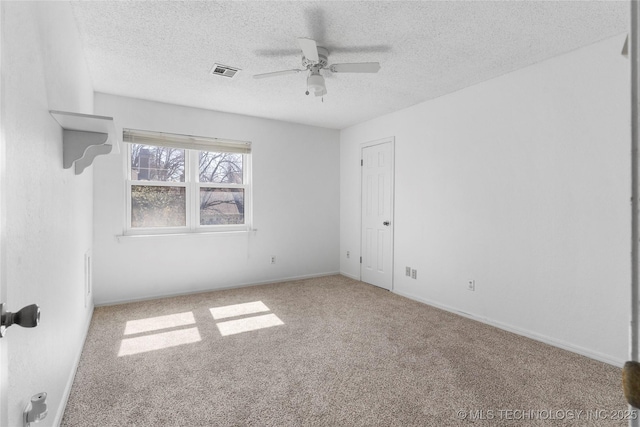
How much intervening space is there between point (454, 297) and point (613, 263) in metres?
1.50

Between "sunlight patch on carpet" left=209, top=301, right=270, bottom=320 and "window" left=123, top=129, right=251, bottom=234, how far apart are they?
121 cm

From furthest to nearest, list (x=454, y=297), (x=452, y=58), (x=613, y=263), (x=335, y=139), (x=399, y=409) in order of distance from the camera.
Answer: (x=335, y=139)
(x=454, y=297)
(x=452, y=58)
(x=613, y=263)
(x=399, y=409)

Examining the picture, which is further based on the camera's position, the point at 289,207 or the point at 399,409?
the point at 289,207

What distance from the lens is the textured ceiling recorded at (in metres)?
2.19

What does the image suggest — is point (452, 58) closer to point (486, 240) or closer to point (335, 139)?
point (486, 240)

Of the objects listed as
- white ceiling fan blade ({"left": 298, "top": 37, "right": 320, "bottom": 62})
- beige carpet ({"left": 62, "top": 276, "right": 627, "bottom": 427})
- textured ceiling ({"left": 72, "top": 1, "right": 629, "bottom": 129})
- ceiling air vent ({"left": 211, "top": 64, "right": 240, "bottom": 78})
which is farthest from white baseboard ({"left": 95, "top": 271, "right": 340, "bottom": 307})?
white ceiling fan blade ({"left": 298, "top": 37, "right": 320, "bottom": 62})

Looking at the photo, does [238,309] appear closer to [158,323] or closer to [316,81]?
[158,323]

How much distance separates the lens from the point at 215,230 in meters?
4.55

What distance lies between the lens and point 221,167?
4609mm

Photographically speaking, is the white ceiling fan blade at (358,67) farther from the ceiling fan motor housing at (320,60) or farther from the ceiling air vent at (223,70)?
the ceiling air vent at (223,70)

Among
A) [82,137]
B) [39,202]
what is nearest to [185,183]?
[82,137]

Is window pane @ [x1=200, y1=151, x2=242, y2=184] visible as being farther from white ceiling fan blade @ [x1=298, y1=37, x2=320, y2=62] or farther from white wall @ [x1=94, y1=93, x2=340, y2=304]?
white ceiling fan blade @ [x1=298, y1=37, x2=320, y2=62]

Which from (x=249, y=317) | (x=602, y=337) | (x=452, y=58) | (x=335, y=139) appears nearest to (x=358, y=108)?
(x=335, y=139)

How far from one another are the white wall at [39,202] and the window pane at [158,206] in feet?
6.00
